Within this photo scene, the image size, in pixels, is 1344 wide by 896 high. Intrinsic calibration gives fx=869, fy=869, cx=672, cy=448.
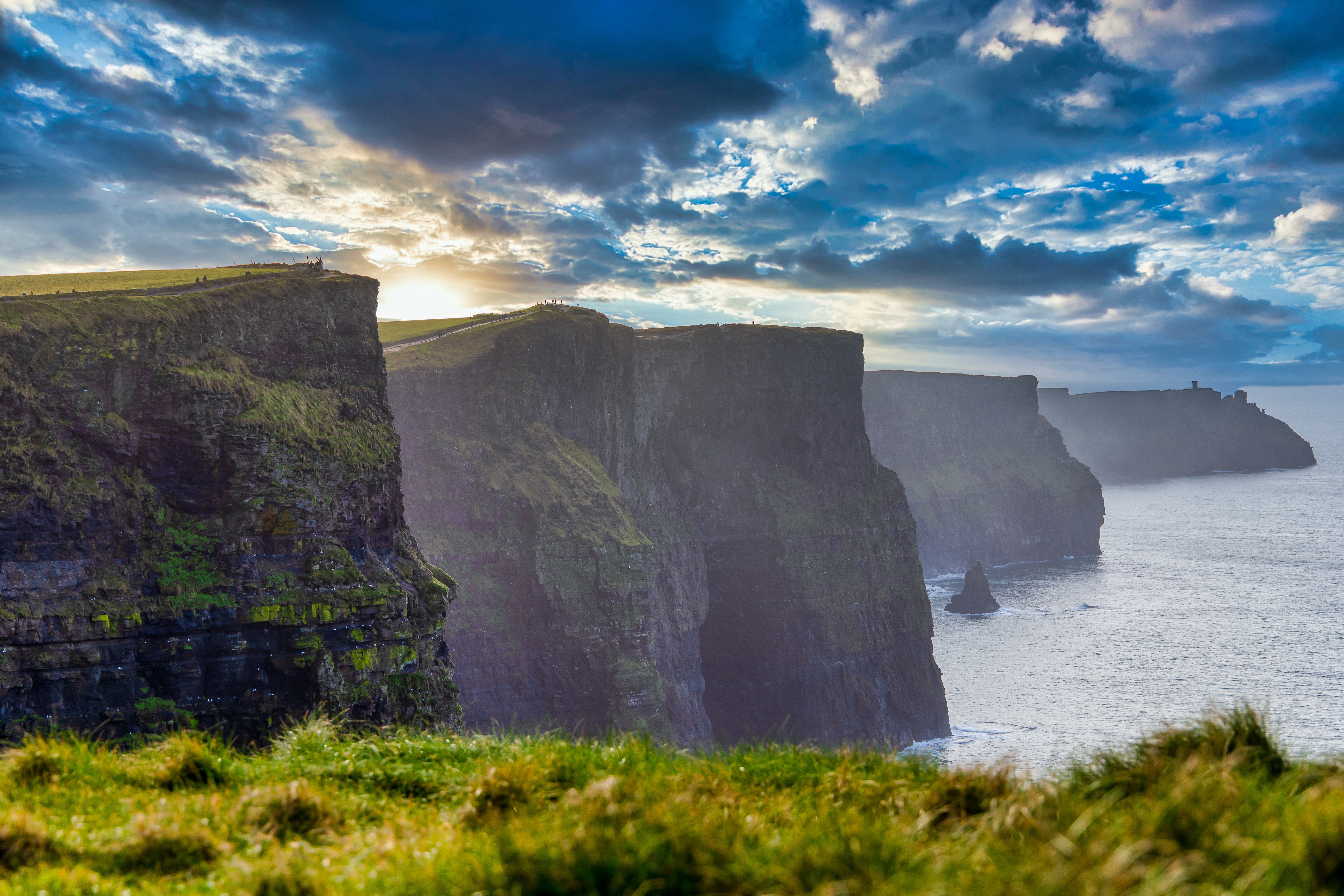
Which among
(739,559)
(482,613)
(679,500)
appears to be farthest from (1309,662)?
(482,613)

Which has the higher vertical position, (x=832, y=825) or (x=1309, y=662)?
(x=832, y=825)

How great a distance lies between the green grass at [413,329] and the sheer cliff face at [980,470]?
8902cm

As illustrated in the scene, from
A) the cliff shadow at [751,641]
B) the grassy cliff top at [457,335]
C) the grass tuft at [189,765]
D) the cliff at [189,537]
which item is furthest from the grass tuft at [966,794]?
the cliff shadow at [751,641]

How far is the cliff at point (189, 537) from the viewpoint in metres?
27.0

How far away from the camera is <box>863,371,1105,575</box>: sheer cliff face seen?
153m

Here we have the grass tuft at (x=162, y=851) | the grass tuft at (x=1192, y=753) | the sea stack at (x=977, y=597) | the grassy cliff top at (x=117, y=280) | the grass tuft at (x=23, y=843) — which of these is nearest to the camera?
the grass tuft at (x=23, y=843)

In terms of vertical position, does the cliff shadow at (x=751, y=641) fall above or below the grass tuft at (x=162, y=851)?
below

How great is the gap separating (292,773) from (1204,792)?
902cm

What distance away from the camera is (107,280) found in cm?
4112

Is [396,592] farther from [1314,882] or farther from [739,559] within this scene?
[739,559]

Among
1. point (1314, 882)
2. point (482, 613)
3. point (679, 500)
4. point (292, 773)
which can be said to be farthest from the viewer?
point (679, 500)

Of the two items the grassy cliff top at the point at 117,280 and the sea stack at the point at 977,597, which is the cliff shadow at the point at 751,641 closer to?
the grassy cliff top at the point at 117,280

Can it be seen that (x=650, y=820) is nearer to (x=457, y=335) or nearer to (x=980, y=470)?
(x=457, y=335)

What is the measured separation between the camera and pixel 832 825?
661 cm
